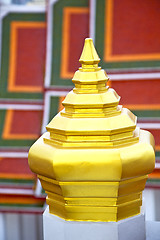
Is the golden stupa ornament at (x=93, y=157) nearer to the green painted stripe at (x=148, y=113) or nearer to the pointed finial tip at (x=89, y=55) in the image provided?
the pointed finial tip at (x=89, y=55)

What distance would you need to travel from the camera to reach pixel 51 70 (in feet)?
9.54

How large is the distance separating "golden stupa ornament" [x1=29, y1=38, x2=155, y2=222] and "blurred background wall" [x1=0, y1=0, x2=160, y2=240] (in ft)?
5.19

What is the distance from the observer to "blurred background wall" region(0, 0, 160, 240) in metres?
2.69

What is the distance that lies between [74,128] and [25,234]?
6.82 feet

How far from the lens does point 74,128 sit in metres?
0.90

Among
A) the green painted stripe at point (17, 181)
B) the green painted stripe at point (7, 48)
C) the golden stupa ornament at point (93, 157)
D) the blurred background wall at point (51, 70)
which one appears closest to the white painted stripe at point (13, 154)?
the blurred background wall at point (51, 70)

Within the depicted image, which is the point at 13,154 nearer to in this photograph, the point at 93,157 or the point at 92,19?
the point at 92,19

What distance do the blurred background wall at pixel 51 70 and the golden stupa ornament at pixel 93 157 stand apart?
158 cm

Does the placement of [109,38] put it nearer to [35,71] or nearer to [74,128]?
[35,71]

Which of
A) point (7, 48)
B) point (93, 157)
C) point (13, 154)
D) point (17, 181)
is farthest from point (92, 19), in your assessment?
point (93, 157)

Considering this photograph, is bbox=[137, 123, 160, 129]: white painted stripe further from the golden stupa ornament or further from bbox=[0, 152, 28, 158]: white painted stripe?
the golden stupa ornament

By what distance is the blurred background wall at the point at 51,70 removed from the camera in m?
2.69

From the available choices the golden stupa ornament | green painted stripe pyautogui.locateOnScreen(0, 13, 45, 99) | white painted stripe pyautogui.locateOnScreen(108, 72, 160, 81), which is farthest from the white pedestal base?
green painted stripe pyautogui.locateOnScreen(0, 13, 45, 99)

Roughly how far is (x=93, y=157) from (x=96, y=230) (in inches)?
5.7
